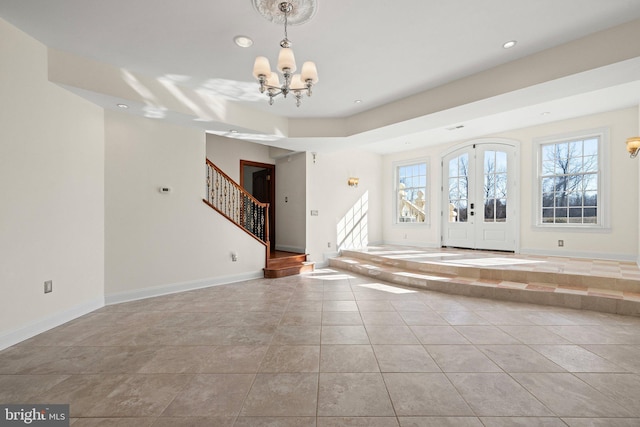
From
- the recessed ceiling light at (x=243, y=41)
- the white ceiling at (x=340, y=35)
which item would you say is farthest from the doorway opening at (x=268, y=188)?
the recessed ceiling light at (x=243, y=41)

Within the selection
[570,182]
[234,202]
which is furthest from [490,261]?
[234,202]

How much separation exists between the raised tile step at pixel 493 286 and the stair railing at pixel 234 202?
2210mm

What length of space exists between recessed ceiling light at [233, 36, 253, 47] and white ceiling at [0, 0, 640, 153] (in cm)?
6

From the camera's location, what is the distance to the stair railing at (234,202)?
5379 millimetres

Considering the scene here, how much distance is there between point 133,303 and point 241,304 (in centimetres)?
163

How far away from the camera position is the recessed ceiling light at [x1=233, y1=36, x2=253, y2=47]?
2971 millimetres

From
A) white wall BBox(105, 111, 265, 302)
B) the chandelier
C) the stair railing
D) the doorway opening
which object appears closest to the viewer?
the chandelier

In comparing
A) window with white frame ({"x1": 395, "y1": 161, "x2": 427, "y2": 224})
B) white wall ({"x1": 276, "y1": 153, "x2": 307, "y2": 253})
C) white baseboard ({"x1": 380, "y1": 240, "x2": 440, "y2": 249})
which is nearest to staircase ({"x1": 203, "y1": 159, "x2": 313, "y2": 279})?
white wall ({"x1": 276, "y1": 153, "x2": 307, "y2": 253})

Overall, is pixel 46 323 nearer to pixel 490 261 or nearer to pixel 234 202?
pixel 234 202

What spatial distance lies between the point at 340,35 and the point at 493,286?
4072 mm

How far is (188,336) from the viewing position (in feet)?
9.39

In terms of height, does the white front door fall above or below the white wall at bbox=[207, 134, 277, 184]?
below

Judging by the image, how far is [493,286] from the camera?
414cm

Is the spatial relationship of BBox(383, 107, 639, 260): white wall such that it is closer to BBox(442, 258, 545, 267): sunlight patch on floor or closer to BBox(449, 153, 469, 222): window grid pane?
BBox(449, 153, 469, 222): window grid pane
